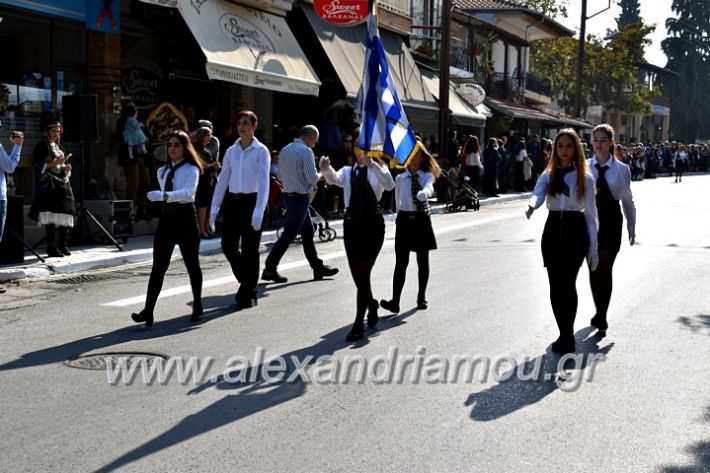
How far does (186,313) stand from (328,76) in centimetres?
1474

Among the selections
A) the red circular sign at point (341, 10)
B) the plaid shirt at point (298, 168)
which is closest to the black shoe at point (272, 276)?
the plaid shirt at point (298, 168)

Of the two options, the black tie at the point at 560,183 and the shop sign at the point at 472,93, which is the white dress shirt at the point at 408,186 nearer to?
the black tie at the point at 560,183

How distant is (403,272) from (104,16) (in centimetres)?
901

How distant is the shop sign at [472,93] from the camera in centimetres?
3127

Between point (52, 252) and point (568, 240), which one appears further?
point (52, 252)

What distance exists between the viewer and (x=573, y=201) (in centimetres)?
762

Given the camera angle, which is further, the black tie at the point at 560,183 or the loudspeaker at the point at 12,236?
the loudspeaker at the point at 12,236

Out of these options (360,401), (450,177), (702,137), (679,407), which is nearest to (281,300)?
(360,401)

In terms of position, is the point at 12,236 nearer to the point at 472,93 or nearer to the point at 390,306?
the point at 390,306

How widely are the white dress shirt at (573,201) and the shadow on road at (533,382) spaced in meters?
0.93

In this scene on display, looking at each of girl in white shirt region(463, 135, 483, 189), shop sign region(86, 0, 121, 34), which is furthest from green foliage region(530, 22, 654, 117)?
shop sign region(86, 0, 121, 34)

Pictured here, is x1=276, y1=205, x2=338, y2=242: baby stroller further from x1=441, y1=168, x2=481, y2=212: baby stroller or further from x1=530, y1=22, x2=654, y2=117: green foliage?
x1=530, y1=22, x2=654, y2=117: green foliage

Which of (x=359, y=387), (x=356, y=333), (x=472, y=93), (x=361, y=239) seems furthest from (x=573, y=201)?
(x=472, y=93)

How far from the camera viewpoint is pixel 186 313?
30.5 ft
